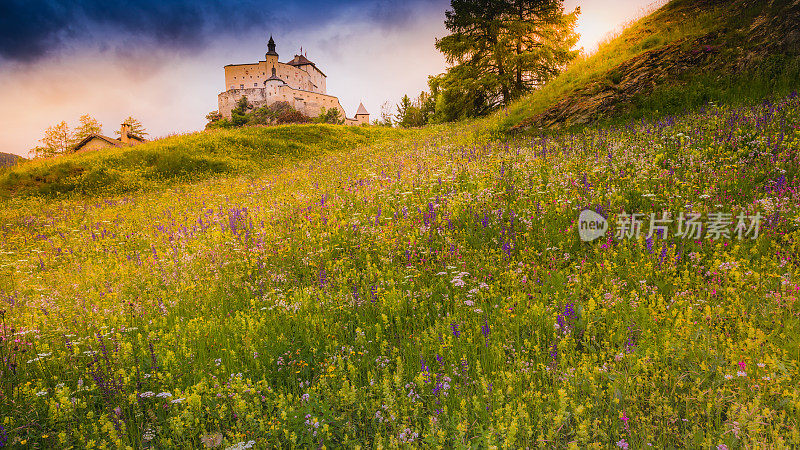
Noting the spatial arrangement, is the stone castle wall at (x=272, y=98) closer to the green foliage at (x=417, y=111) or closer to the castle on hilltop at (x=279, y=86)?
the castle on hilltop at (x=279, y=86)

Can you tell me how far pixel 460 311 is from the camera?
4047 millimetres

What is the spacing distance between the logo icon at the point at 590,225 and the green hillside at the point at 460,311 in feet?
0.25

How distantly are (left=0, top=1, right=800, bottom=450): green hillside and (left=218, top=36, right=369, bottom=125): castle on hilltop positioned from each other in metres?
115

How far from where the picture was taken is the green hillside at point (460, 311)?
2.71 metres

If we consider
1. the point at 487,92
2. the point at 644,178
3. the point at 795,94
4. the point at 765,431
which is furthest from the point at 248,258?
the point at 487,92

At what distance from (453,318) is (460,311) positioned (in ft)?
1.00

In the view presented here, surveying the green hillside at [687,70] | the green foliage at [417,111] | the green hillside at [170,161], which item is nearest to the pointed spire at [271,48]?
the green foliage at [417,111]

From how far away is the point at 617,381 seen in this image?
9.02 ft

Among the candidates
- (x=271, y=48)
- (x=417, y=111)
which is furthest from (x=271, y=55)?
(x=417, y=111)

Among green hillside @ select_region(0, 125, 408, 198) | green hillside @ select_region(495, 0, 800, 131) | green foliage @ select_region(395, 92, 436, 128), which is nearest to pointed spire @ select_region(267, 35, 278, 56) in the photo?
green foliage @ select_region(395, 92, 436, 128)

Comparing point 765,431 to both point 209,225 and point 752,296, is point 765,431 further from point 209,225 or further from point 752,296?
point 209,225

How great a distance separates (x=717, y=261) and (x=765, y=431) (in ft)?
7.26

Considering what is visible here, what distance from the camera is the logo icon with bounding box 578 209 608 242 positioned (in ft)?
17.5

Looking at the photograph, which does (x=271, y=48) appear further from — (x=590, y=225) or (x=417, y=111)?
(x=590, y=225)
